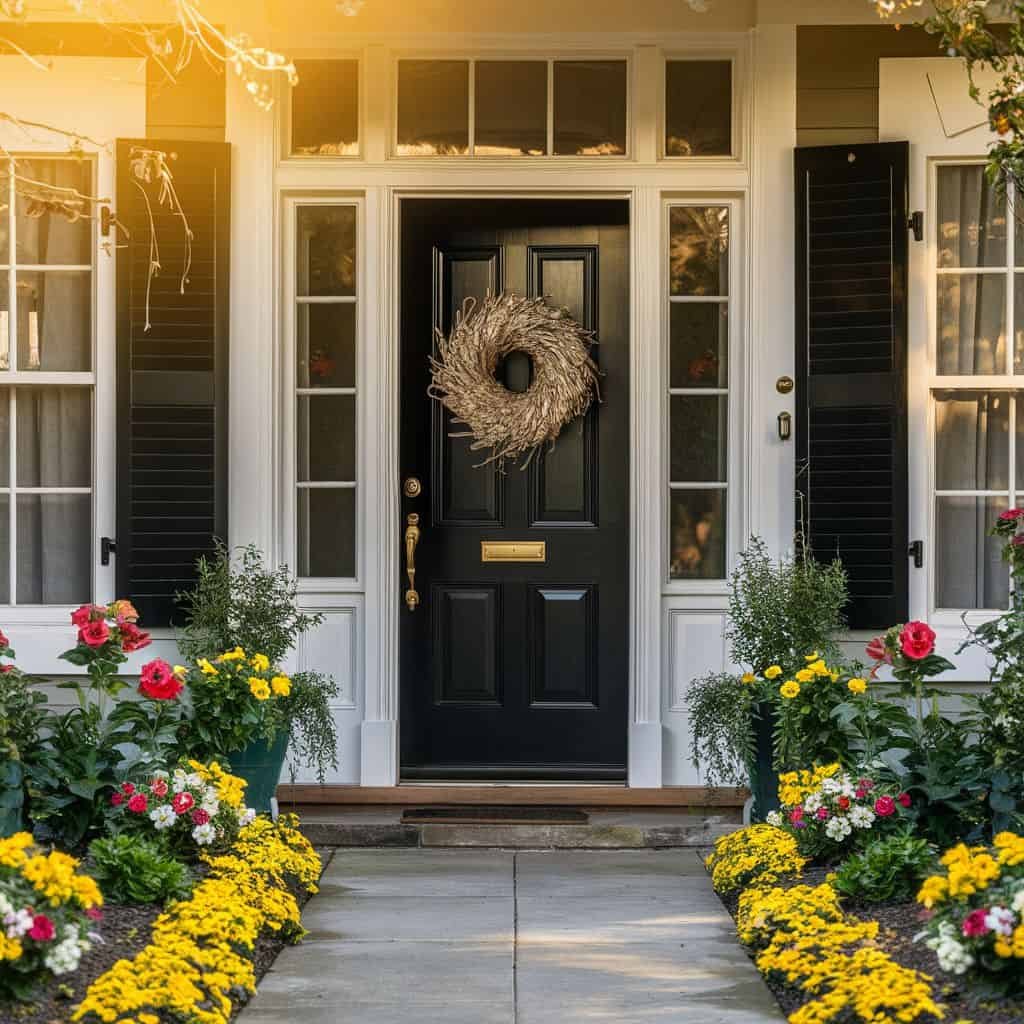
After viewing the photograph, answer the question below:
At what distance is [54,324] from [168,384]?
553mm

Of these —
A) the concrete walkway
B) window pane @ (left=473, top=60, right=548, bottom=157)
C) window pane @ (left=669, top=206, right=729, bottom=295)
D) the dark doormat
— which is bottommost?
the concrete walkway

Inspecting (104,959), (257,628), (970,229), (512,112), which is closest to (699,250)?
(512,112)

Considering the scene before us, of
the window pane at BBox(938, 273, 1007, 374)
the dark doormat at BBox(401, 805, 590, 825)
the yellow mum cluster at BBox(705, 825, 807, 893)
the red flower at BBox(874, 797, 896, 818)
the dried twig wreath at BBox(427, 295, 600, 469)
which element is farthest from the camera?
the dried twig wreath at BBox(427, 295, 600, 469)

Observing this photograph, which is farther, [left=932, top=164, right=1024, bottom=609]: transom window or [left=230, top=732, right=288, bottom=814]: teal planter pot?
[left=932, top=164, right=1024, bottom=609]: transom window

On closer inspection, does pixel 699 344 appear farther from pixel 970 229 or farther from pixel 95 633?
pixel 95 633

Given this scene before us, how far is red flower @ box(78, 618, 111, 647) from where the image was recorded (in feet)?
15.8

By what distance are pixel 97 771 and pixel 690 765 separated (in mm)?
2353

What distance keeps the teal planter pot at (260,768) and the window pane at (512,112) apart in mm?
2436

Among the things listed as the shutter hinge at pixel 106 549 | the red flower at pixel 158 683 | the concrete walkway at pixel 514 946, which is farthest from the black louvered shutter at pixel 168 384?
the concrete walkway at pixel 514 946

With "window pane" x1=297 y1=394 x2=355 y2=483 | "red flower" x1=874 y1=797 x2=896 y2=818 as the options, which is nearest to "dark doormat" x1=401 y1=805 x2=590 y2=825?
"window pane" x1=297 y1=394 x2=355 y2=483

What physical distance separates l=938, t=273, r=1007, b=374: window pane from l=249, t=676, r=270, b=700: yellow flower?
2852 millimetres

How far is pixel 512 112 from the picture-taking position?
19.5ft

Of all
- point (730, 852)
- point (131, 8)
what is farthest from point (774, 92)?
point (730, 852)

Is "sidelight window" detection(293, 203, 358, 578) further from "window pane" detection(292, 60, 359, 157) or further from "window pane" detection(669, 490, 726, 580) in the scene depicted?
"window pane" detection(669, 490, 726, 580)
